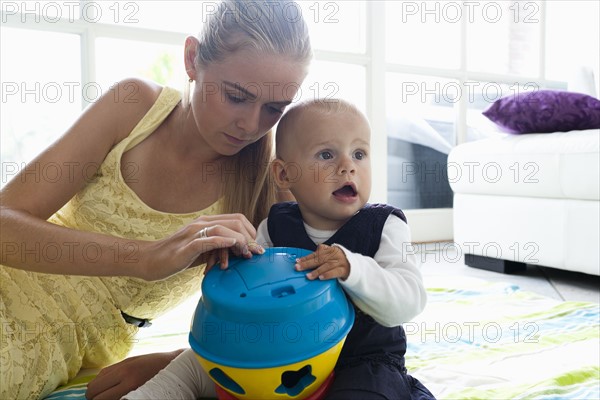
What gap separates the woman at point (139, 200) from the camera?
0.88 meters

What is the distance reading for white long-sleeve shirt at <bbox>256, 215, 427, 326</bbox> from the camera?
0.78 metres

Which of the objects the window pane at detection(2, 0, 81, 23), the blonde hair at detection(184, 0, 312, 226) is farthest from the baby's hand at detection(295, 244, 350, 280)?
the window pane at detection(2, 0, 81, 23)

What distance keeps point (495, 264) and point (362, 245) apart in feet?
5.47

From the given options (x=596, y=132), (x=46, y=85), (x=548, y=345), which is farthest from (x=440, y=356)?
(x=46, y=85)

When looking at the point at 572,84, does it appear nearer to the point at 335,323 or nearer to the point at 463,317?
the point at 463,317

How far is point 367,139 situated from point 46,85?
5.35 feet

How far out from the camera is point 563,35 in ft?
12.5

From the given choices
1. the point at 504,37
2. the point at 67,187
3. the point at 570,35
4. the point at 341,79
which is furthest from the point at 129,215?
the point at 570,35

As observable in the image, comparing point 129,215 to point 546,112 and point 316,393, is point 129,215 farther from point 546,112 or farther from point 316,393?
point 546,112

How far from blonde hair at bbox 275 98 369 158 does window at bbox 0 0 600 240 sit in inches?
34.4

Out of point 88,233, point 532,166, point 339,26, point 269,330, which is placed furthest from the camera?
point 339,26

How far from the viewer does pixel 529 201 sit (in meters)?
2.20

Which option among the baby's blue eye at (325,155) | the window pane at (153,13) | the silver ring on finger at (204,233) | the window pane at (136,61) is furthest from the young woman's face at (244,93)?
the window pane at (153,13)

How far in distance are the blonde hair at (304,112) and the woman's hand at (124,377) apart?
1.49 ft
